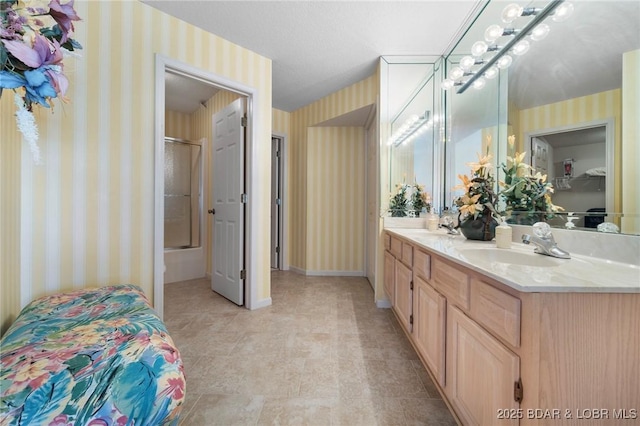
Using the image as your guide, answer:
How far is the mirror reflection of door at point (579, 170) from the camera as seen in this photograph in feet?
3.54

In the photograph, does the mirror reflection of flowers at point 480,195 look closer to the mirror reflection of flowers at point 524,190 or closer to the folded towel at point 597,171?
the mirror reflection of flowers at point 524,190

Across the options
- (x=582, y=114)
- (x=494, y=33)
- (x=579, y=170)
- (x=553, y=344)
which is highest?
(x=494, y=33)

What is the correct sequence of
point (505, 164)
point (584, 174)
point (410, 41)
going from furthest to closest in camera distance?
point (410, 41), point (505, 164), point (584, 174)

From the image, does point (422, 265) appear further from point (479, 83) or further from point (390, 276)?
point (479, 83)

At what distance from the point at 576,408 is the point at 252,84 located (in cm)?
289

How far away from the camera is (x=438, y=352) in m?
1.25

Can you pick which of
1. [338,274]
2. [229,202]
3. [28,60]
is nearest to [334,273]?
[338,274]

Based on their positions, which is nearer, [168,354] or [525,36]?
[168,354]

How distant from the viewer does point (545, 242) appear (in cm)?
115

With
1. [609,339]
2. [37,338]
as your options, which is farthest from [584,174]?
[37,338]

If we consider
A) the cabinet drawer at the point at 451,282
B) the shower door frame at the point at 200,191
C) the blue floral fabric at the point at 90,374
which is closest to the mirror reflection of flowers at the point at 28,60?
the blue floral fabric at the point at 90,374

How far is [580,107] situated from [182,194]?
4.29 meters

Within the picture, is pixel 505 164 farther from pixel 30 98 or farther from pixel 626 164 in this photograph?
pixel 30 98

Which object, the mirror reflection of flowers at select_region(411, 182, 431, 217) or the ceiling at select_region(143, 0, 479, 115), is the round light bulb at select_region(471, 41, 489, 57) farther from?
the mirror reflection of flowers at select_region(411, 182, 431, 217)
